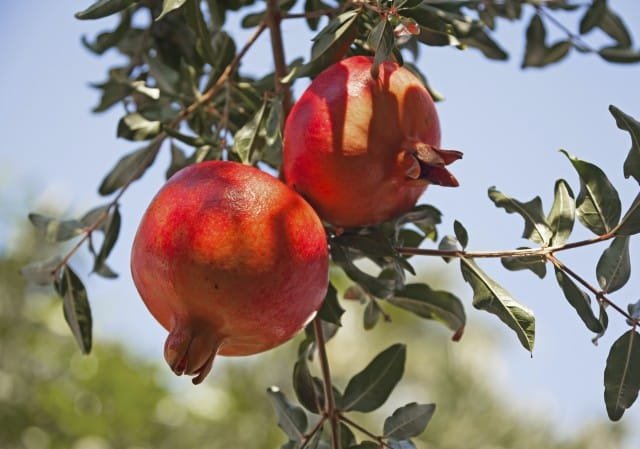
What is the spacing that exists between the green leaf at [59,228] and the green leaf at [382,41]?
2.52ft

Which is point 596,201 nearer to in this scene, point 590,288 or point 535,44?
point 590,288

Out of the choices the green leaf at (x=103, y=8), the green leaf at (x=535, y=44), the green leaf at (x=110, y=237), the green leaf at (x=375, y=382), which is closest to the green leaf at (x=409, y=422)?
the green leaf at (x=375, y=382)

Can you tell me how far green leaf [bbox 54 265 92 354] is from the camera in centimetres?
128

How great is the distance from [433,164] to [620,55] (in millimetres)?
958

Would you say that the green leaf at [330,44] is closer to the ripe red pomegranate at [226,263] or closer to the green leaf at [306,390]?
the ripe red pomegranate at [226,263]

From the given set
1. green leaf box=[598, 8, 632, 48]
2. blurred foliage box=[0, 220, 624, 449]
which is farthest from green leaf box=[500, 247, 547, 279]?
blurred foliage box=[0, 220, 624, 449]

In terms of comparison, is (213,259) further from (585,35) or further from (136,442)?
(136,442)

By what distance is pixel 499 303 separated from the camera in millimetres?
937

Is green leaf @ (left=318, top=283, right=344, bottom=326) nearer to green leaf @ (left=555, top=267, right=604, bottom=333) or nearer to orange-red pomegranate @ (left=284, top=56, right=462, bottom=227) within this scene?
orange-red pomegranate @ (left=284, top=56, right=462, bottom=227)

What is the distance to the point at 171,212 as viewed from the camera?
87 cm

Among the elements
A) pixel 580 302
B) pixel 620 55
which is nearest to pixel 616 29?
pixel 620 55

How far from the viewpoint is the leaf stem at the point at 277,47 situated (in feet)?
3.81

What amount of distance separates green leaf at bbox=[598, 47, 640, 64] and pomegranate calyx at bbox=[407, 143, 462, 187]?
917mm

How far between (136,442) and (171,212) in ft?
14.6
